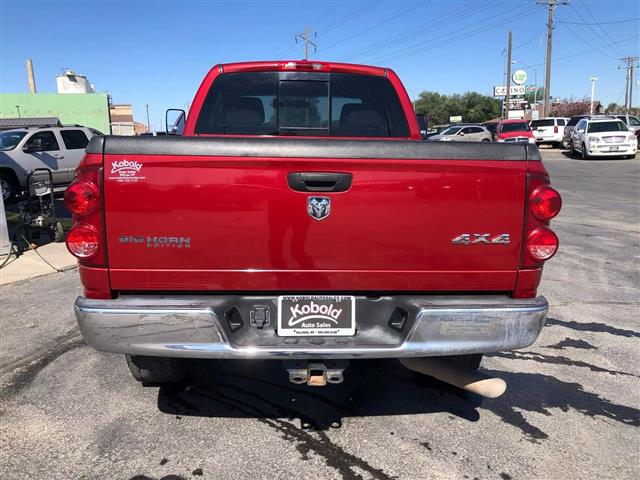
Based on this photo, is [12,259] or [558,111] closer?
[12,259]

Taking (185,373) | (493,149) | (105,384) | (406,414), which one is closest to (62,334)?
(105,384)

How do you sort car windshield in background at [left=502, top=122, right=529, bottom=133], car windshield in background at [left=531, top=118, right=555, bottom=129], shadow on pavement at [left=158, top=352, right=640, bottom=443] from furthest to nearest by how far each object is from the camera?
car windshield in background at [left=531, top=118, right=555, bottom=129] < car windshield in background at [left=502, top=122, right=529, bottom=133] < shadow on pavement at [left=158, top=352, right=640, bottom=443]

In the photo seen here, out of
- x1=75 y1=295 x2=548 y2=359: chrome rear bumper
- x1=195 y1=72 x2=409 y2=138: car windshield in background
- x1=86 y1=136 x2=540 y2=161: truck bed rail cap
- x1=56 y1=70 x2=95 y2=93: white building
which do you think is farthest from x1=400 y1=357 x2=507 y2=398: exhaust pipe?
x1=56 y1=70 x2=95 y2=93: white building

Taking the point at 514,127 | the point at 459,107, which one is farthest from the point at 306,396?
the point at 459,107

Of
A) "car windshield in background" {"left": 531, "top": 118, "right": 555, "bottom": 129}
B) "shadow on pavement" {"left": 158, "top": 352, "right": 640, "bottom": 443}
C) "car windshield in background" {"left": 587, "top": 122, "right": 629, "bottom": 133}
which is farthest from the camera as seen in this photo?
"car windshield in background" {"left": 531, "top": 118, "right": 555, "bottom": 129}

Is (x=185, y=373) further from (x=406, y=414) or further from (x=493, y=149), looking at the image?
(x=493, y=149)

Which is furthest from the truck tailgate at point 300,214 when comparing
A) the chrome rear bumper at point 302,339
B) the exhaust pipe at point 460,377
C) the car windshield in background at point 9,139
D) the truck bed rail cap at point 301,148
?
the car windshield in background at point 9,139

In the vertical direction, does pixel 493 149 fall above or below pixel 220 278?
above

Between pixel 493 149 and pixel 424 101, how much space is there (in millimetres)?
95363

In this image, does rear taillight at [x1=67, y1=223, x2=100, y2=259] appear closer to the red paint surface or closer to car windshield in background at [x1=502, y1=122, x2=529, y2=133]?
the red paint surface

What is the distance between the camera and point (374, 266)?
260 centimetres

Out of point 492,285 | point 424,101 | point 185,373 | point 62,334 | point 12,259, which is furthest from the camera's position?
point 424,101

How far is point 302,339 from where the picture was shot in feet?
8.62

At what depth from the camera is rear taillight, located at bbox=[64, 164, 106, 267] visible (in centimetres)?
246
